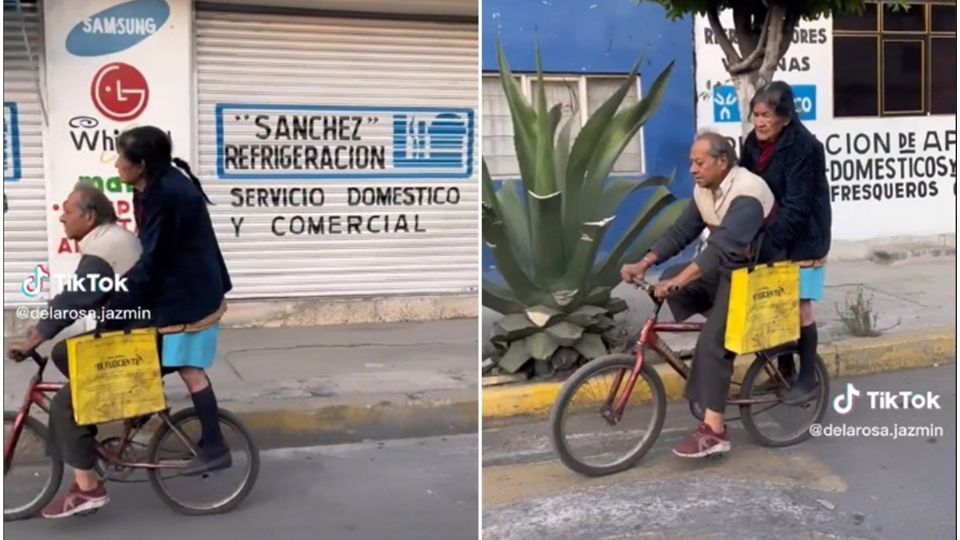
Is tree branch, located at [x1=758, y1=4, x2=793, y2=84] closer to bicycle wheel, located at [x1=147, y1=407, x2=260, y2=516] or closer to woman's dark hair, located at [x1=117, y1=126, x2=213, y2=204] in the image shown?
woman's dark hair, located at [x1=117, y1=126, x2=213, y2=204]

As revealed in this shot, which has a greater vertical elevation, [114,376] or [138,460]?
[114,376]

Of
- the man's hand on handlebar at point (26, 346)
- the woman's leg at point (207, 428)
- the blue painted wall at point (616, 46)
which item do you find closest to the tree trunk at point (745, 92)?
the blue painted wall at point (616, 46)

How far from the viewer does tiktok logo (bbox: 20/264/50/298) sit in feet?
11.7

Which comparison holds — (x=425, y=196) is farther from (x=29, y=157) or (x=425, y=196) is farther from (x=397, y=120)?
(x=29, y=157)

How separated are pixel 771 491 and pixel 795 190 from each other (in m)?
0.90

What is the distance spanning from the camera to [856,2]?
3.44m

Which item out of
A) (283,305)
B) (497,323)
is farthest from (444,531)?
→ (283,305)

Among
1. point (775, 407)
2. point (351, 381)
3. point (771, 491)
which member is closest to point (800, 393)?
point (775, 407)

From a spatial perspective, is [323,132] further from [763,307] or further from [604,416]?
[763,307]

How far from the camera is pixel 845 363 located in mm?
3754

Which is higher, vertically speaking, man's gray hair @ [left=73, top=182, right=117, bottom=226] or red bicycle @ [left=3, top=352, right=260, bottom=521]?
man's gray hair @ [left=73, top=182, right=117, bottom=226]

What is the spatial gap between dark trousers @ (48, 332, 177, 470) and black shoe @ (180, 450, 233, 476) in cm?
31

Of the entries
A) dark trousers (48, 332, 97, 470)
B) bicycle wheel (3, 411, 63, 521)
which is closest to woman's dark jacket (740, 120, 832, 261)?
dark trousers (48, 332, 97, 470)

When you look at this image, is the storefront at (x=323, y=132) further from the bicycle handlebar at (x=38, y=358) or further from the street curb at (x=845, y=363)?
the street curb at (x=845, y=363)
